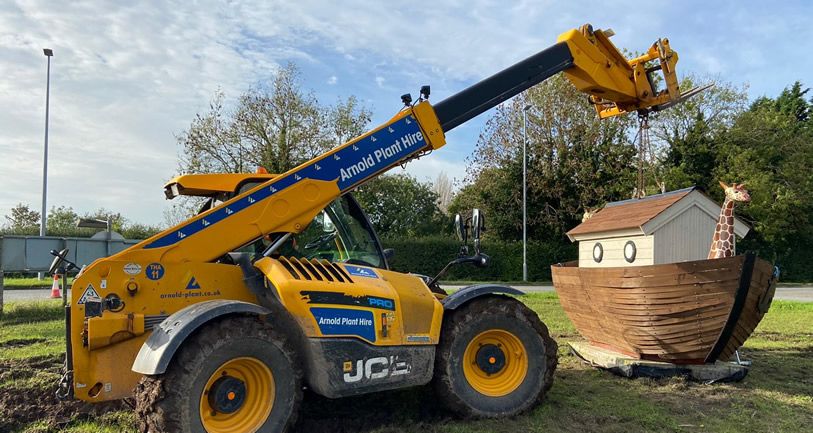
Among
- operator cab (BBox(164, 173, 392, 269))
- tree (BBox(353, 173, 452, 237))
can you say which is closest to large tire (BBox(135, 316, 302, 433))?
operator cab (BBox(164, 173, 392, 269))

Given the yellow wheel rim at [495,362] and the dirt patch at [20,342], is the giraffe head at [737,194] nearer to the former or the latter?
the yellow wheel rim at [495,362]

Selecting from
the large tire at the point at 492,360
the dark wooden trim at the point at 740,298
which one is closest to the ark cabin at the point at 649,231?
the dark wooden trim at the point at 740,298

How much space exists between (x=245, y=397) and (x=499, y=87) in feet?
12.0

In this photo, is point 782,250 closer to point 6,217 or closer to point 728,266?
Result: point 728,266

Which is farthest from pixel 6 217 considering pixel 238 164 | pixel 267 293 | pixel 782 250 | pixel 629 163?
pixel 782 250

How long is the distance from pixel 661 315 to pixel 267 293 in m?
4.08

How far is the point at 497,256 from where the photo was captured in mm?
26000

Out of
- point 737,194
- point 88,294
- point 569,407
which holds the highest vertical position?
point 737,194

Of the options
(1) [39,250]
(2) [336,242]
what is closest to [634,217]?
(2) [336,242]

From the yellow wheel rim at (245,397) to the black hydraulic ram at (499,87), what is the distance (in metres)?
2.76

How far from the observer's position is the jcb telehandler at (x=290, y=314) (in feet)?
11.6

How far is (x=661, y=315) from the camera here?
5.57 meters

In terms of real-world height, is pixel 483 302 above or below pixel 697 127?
below

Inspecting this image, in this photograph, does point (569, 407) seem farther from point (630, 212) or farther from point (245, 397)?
point (630, 212)
